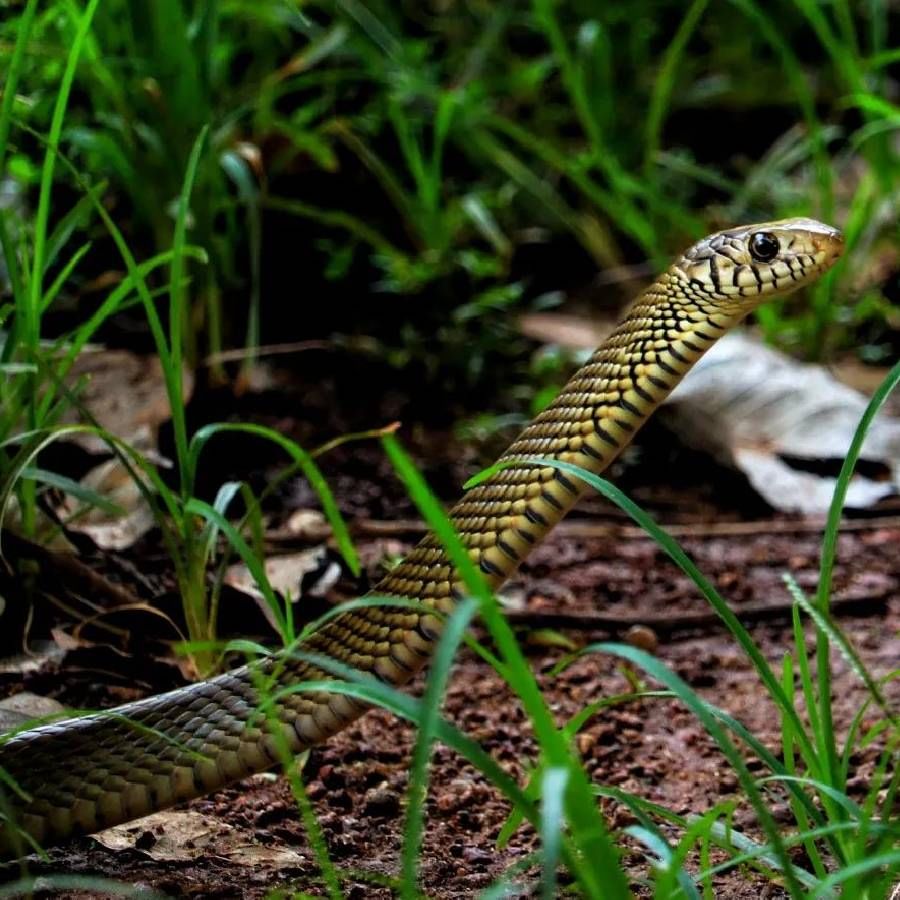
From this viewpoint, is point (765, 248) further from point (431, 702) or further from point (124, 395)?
point (124, 395)

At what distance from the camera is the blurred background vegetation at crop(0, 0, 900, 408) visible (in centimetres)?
471

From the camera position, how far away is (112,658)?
11.3ft

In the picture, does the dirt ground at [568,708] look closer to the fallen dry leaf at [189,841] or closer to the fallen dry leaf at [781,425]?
the fallen dry leaf at [189,841]

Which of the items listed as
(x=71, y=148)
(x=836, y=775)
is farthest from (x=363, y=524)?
(x=836, y=775)

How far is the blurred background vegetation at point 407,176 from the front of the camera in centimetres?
471

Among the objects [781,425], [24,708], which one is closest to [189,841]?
[24,708]

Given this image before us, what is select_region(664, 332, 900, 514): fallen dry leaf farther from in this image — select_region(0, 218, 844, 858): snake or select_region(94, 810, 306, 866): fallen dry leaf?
select_region(94, 810, 306, 866): fallen dry leaf

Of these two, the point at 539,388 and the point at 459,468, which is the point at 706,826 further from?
the point at 539,388

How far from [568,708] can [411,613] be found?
102cm

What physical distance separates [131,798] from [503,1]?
5.91 m

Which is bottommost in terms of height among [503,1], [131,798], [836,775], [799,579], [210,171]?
[799,579]

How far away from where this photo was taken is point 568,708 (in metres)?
3.71

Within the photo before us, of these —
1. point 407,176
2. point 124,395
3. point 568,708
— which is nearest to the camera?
point 568,708

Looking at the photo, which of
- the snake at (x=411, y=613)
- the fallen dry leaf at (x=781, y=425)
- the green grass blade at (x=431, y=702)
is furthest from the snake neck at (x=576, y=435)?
the fallen dry leaf at (x=781, y=425)
